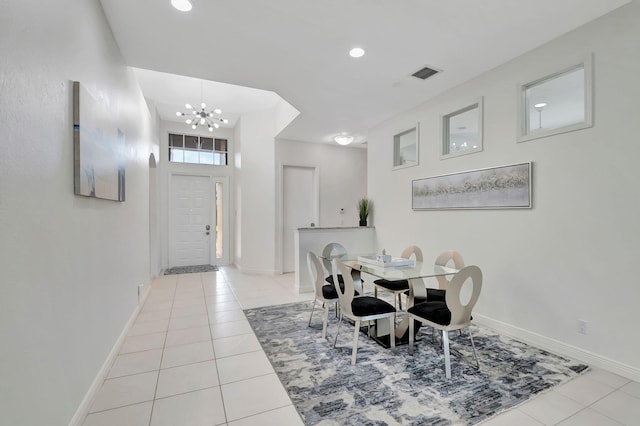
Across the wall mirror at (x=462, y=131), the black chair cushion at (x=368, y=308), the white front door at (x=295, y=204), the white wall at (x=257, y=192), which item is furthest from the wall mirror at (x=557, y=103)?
the white wall at (x=257, y=192)

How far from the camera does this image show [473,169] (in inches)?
136

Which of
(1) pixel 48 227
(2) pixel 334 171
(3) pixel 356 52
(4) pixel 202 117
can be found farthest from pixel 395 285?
(4) pixel 202 117

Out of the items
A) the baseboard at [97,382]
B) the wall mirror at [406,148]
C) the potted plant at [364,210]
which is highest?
the wall mirror at [406,148]

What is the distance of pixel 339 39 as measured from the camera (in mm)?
2740

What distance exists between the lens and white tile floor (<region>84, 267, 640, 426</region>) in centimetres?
182

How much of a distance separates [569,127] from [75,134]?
3.93 m

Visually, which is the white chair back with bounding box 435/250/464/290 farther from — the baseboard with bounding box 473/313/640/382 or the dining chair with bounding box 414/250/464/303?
the baseboard with bounding box 473/313/640/382

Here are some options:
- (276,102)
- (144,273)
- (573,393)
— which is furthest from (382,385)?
(276,102)

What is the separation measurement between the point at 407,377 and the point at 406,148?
3490 millimetres

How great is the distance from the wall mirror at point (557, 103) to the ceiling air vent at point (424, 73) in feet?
3.05

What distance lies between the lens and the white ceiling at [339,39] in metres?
2.33

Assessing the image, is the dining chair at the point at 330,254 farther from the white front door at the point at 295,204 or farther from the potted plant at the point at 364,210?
the white front door at the point at 295,204

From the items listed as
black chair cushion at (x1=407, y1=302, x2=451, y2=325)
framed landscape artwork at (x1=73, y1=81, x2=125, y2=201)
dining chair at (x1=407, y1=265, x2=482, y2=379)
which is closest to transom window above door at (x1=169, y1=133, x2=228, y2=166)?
framed landscape artwork at (x1=73, y1=81, x2=125, y2=201)

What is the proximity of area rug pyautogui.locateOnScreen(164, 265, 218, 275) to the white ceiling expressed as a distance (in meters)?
4.35
